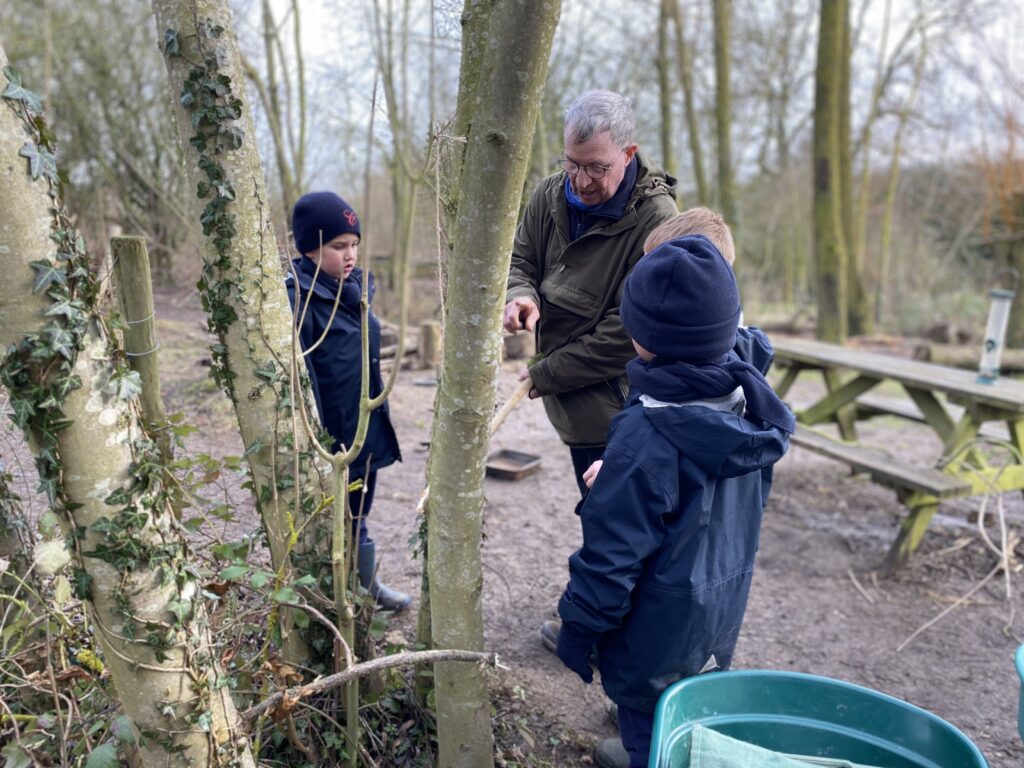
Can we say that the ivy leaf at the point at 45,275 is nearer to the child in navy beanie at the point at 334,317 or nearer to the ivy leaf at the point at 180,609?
the ivy leaf at the point at 180,609

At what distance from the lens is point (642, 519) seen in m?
1.71

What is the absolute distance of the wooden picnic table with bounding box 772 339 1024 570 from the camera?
12.9ft

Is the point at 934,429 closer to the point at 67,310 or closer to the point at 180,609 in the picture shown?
the point at 180,609

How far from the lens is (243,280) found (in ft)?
6.16

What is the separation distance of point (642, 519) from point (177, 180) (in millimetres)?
10343

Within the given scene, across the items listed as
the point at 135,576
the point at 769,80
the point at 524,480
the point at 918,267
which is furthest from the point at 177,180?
the point at 918,267

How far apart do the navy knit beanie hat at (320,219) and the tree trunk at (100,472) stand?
4.27ft

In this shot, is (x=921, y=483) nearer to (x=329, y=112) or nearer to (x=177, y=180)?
(x=329, y=112)

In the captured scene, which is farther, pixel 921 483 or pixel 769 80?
pixel 769 80

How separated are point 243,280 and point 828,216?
958cm

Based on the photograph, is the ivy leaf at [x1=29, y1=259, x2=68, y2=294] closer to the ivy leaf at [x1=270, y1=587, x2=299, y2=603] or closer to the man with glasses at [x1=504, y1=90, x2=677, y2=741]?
the ivy leaf at [x1=270, y1=587, x2=299, y2=603]

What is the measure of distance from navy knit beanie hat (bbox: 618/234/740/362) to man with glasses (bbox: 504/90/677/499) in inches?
21.2

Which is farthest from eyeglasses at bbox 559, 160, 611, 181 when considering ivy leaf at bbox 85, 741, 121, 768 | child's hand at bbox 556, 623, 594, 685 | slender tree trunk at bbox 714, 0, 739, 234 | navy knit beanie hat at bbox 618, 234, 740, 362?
slender tree trunk at bbox 714, 0, 739, 234

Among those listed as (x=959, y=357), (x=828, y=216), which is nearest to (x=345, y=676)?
(x=828, y=216)
